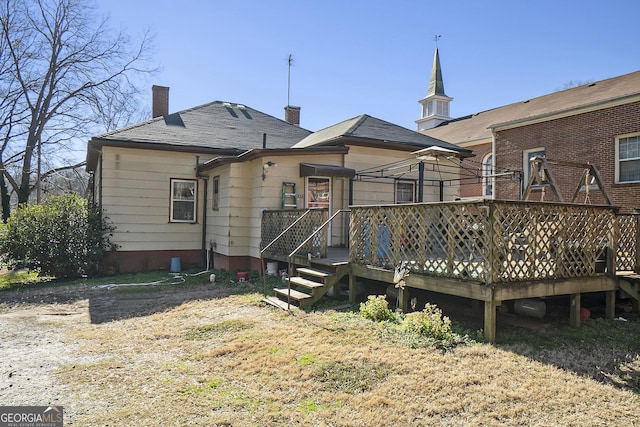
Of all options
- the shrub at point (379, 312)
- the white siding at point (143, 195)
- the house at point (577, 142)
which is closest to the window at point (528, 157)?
the house at point (577, 142)

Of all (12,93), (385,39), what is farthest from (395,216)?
(12,93)

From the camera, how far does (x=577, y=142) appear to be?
14.6 m

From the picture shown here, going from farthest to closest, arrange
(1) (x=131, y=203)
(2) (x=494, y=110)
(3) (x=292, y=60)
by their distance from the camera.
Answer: (2) (x=494, y=110) → (3) (x=292, y=60) → (1) (x=131, y=203)

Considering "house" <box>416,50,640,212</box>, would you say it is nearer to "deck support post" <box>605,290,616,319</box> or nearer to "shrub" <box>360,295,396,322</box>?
"deck support post" <box>605,290,616,319</box>

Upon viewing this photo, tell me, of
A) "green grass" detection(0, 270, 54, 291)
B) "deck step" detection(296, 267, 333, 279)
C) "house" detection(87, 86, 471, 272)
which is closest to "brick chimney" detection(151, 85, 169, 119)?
"house" detection(87, 86, 471, 272)

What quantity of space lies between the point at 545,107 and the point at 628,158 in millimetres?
5515

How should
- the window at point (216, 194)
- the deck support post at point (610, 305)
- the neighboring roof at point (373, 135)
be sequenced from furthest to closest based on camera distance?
the window at point (216, 194)
the neighboring roof at point (373, 135)
the deck support post at point (610, 305)

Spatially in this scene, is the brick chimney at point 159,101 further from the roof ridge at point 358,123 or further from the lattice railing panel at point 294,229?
the lattice railing panel at point 294,229

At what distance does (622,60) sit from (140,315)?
2159 cm

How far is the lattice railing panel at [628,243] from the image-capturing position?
6.95 meters

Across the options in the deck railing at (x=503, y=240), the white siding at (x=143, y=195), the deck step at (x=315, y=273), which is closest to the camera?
the deck railing at (x=503, y=240)

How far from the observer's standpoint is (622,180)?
1319cm

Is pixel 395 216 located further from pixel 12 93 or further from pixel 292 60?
pixel 12 93

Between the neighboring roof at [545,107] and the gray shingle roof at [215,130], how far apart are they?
9136mm
